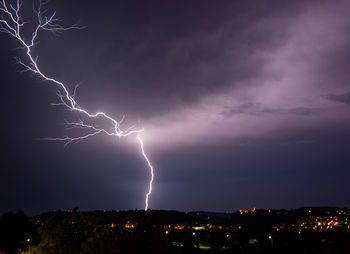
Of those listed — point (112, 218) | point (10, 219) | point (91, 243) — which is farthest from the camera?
point (112, 218)

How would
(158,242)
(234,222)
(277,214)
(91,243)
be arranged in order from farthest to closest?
(234,222) < (277,214) < (158,242) < (91,243)

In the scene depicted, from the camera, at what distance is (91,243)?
42.8 feet

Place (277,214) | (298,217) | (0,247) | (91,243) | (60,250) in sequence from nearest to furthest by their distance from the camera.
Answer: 1. (91,243)
2. (60,250)
3. (0,247)
4. (298,217)
5. (277,214)

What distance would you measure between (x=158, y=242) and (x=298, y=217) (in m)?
78.4

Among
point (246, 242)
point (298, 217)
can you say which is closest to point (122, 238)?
point (246, 242)

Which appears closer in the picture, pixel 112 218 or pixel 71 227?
pixel 71 227

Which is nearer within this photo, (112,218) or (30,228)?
(30,228)

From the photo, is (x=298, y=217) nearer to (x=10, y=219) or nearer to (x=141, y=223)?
(x=10, y=219)

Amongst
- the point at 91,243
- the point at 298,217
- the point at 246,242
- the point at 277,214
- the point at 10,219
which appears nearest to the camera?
the point at 91,243

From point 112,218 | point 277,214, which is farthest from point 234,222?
point 112,218

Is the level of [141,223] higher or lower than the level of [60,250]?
higher

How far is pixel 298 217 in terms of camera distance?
8725cm

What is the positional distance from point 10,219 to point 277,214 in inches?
2923

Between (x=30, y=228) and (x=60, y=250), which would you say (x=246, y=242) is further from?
(x=60, y=250)
